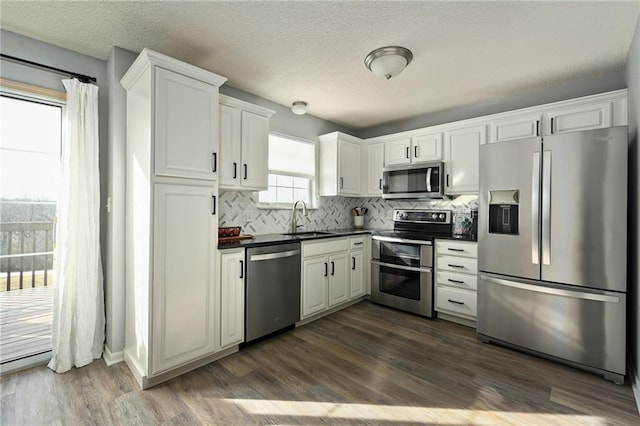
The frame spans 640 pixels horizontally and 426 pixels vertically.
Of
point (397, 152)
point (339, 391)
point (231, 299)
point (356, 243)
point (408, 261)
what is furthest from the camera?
point (397, 152)

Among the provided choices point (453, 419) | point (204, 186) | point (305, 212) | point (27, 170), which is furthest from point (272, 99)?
point (453, 419)

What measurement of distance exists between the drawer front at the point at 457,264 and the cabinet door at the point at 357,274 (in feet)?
3.22

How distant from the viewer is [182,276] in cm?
224

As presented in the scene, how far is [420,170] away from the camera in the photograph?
3771mm

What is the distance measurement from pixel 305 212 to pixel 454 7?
2.76 meters

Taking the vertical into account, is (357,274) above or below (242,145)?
below

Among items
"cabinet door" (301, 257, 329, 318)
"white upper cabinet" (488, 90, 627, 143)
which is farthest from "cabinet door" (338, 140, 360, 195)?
"white upper cabinet" (488, 90, 627, 143)

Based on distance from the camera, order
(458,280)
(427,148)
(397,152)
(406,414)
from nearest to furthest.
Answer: (406,414), (458,280), (427,148), (397,152)

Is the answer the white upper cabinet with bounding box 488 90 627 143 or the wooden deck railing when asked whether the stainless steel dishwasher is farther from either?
the white upper cabinet with bounding box 488 90 627 143

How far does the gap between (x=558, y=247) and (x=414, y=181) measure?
5.70 feet

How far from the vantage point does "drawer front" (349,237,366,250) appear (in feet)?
12.5

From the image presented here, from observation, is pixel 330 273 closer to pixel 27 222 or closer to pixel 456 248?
pixel 456 248

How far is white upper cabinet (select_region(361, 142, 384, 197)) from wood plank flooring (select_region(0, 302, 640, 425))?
227cm

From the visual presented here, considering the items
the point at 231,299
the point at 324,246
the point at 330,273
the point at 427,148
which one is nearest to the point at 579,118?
the point at 427,148
